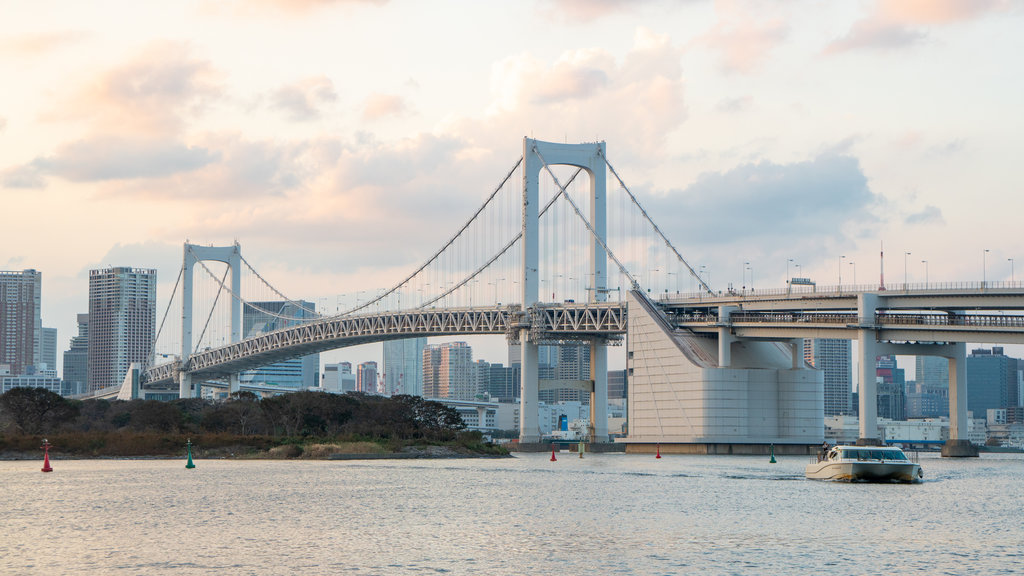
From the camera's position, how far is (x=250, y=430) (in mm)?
110625

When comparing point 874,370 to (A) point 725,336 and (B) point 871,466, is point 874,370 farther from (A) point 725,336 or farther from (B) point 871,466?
(B) point 871,466

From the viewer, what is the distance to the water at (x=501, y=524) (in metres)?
29.7

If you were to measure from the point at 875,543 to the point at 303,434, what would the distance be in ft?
249

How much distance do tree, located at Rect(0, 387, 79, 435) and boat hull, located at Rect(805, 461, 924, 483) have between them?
2562 inches

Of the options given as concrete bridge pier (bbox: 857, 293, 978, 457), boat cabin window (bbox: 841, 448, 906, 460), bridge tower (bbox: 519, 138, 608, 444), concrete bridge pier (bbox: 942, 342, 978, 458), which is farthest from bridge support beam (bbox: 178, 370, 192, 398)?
boat cabin window (bbox: 841, 448, 906, 460)

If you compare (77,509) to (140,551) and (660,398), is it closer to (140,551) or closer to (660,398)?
(140,551)

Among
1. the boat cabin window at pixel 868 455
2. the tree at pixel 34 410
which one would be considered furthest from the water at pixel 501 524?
the tree at pixel 34 410

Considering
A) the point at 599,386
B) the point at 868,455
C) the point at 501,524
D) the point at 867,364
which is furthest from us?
the point at 599,386

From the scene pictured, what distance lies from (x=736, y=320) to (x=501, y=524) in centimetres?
6246

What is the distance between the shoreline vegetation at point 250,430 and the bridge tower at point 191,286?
31277 mm

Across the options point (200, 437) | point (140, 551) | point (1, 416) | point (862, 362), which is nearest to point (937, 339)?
point (862, 362)

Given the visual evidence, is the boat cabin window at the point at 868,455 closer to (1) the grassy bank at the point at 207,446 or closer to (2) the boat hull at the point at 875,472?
(2) the boat hull at the point at 875,472

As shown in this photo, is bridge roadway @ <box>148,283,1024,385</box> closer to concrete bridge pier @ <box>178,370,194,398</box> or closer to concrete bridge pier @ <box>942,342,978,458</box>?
concrete bridge pier @ <box>942,342,978,458</box>

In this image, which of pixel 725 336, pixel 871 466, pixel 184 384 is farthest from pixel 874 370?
pixel 184 384
